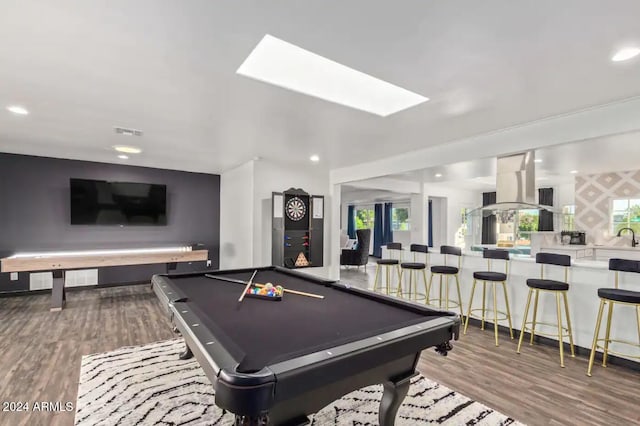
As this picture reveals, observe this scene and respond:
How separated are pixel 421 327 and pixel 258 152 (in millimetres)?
3862

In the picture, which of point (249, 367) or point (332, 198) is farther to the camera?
point (332, 198)

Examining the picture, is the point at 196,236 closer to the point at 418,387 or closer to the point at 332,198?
the point at 332,198

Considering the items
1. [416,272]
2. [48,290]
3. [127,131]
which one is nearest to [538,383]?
[416,272]

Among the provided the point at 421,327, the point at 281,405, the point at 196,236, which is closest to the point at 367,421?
the point at 421,327

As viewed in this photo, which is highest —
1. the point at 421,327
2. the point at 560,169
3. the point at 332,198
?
the point at 560,169

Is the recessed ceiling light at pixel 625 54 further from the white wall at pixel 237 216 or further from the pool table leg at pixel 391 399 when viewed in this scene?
the white wall at pixel 237 216

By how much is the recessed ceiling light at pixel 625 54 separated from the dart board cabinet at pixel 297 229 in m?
4.21

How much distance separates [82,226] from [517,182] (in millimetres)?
6810

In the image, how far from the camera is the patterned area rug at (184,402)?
2031mm

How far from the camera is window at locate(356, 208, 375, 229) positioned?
495 inches

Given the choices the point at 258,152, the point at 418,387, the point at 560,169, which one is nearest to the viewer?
the point at 418,387

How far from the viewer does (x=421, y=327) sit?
5.11 feet

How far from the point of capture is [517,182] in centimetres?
358

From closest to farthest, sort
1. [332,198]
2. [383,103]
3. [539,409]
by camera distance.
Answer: [539,409] → [383,103] → [332,198]
